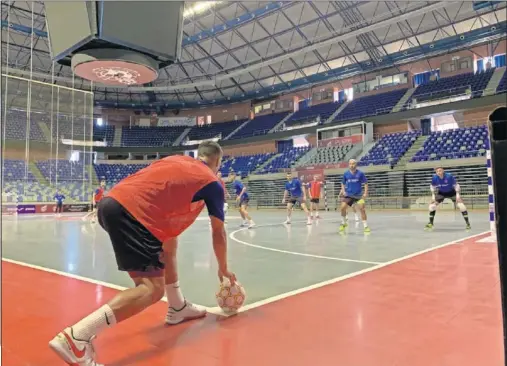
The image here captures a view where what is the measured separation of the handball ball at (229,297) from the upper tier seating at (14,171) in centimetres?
1798

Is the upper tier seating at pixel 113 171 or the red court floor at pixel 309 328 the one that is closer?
the red court floor at pixel 309 328

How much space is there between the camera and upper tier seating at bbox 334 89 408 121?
1179 inches

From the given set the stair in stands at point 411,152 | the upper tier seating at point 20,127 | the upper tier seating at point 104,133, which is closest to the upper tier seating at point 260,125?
the upper tier seating at point 104,133

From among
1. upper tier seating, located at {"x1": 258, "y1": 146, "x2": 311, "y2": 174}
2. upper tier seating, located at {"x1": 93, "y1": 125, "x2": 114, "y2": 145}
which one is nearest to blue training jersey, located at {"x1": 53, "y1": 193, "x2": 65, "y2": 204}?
upper tier seating, located at {"x1": 258, "y1": 146, "x2": 311, "y2": 174}

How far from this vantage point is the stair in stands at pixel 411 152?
24375 millimetres

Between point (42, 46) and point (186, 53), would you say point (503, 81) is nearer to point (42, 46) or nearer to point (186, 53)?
point (186, 53)

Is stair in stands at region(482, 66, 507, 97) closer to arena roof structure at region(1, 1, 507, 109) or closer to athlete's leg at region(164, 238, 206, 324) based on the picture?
arena roof structure at region(1, 1, 507, 109)

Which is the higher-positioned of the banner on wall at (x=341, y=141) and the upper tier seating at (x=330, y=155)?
the banner on wall at (x=341, y=141)

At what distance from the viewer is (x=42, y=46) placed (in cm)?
3062

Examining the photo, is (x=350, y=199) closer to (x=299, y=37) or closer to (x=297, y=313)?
(x=297, y=313)

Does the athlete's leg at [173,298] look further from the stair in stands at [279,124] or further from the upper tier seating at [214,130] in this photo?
the upper tier seating at [214,130]

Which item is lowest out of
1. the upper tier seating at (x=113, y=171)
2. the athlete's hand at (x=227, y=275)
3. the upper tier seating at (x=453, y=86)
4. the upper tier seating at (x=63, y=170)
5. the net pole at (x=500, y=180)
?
the athlete's hand at (x=227, y=275)

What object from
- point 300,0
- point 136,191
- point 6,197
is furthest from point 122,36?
point 300,0

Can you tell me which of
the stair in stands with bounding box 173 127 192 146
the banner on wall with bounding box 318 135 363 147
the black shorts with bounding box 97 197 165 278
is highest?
the stair in stands with bounding box 173 127 192 146
